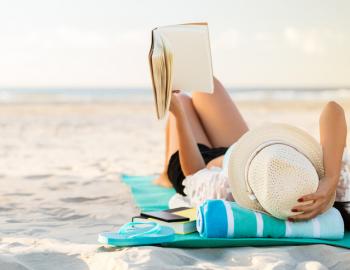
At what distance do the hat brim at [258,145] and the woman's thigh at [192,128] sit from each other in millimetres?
1071

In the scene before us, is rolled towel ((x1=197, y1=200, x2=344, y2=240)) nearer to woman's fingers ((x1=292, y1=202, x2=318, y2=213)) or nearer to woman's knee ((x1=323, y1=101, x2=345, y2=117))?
woman's fingers ((x1=292, y1=202, x2=318, y2=213))

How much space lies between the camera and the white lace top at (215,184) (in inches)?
123

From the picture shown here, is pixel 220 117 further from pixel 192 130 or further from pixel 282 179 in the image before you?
pixel 282 179

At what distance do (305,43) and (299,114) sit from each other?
1227 cm

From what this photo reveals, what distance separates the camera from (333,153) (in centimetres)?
300

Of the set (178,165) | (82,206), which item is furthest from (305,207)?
(82,206)

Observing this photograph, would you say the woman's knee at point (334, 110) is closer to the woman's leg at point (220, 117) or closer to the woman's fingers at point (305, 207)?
the woman's fingers at point (305, 207)

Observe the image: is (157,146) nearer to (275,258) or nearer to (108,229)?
(108,229)

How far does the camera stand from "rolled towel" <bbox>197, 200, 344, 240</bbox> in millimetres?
2941

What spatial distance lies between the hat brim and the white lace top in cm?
9

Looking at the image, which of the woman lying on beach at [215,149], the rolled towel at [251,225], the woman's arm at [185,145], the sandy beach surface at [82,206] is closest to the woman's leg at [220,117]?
the woman lying on beach at [215,149]

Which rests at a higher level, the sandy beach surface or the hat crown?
the hat crown

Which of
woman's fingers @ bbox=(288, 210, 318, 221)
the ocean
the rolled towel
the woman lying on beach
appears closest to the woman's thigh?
the woman lying on beach

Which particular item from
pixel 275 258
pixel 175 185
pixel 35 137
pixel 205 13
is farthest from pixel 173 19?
pixel 275 258
